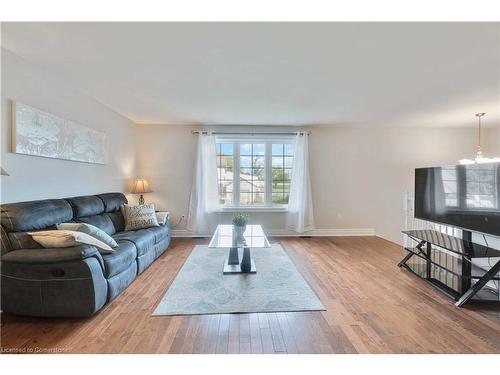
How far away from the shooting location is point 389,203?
17.3 ft

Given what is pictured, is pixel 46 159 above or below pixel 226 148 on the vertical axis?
below

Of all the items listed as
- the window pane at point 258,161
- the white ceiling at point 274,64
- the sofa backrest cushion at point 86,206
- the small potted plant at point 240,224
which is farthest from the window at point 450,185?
the sofa backrest cushion at point 86,206

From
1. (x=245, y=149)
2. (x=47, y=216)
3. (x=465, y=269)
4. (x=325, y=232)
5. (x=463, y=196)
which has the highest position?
(x=245, y=149)

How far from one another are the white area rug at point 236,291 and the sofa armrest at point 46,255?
0.85m

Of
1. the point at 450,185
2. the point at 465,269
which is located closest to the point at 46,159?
the point at 465,269

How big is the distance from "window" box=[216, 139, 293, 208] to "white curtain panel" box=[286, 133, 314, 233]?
22 cm

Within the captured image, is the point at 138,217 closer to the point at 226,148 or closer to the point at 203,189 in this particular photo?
the point at 203,189

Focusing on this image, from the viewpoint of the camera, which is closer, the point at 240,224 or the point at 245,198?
the point at 240,224

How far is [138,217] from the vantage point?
3.74m

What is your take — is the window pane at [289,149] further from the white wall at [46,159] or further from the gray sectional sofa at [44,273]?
the gray sectional sofa at [44,273]

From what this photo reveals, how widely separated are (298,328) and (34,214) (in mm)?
2581

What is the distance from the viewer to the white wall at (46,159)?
2.25 meters

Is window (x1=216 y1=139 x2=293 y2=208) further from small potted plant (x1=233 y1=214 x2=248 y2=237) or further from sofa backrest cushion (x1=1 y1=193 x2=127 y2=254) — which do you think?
sofa backrest cushion (x1=1 y1=193 x2=127 y2=254)
